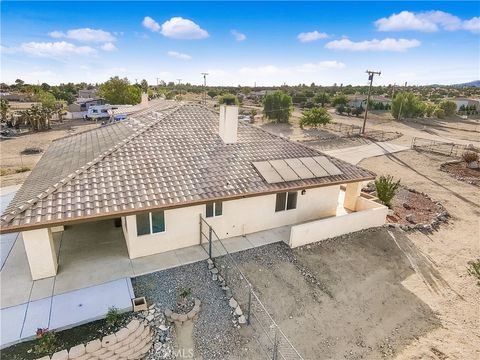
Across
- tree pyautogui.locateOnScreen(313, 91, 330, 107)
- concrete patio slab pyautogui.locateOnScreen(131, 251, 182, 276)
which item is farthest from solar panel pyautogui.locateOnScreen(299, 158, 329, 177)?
tree pyautogui.locateOnScreen(313, 91, 330, 107)

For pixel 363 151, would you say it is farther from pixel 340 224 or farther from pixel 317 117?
pixel 340 224

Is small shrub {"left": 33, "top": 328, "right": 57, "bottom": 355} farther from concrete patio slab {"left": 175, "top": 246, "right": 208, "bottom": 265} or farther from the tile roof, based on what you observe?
concrete patio slab {"left": 175, "top": 246, "right": 208, "bottom": 265}

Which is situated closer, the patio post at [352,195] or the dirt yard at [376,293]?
the dirt yard at [376,293]

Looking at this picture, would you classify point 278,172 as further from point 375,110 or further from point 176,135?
point 375,110

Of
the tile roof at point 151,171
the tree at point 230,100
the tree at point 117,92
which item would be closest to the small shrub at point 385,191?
the tile roof at point 151,171

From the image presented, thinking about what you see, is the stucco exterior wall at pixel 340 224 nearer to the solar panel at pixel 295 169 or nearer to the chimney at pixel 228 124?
the solar panel at pixel 295 169

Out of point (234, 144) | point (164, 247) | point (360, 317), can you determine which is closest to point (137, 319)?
point (164, 247)
